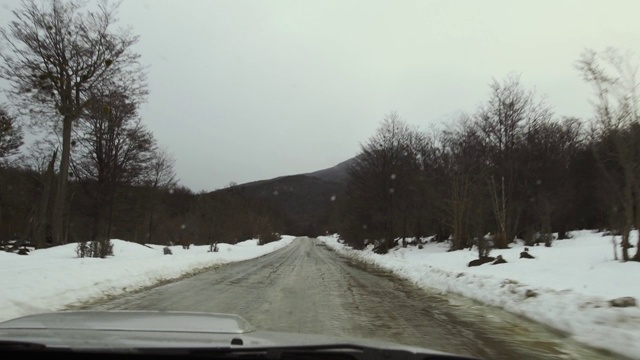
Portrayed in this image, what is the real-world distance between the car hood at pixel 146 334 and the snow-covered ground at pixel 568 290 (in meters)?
5.14

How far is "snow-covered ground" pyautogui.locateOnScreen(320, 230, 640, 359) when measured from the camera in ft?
24.0

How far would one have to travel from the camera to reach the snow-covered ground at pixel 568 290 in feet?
24.0

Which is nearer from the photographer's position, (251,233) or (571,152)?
(571,152)

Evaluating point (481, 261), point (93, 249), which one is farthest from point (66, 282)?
point (481, 261)

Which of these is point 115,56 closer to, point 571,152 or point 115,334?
point 115,334

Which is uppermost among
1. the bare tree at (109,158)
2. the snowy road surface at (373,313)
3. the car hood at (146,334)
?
the bare tree at (109,158)

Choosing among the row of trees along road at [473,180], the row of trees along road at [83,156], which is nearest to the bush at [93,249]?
the row of trees along road at [83,156]

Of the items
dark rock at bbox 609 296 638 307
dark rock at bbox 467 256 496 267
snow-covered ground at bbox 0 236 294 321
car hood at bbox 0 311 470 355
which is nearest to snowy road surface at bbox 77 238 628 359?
snow-covered ground at bbox 0 236 294 321

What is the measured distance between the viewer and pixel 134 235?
58.1m

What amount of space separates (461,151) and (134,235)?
38.6 m

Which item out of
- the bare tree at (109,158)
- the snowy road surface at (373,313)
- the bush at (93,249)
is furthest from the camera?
the bare tree at (109,158)

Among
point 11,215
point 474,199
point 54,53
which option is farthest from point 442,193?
point 11,215

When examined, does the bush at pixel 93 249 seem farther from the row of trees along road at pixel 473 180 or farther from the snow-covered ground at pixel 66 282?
the row of trees along road at pixel 473 180

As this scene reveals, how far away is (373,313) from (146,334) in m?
7.38
